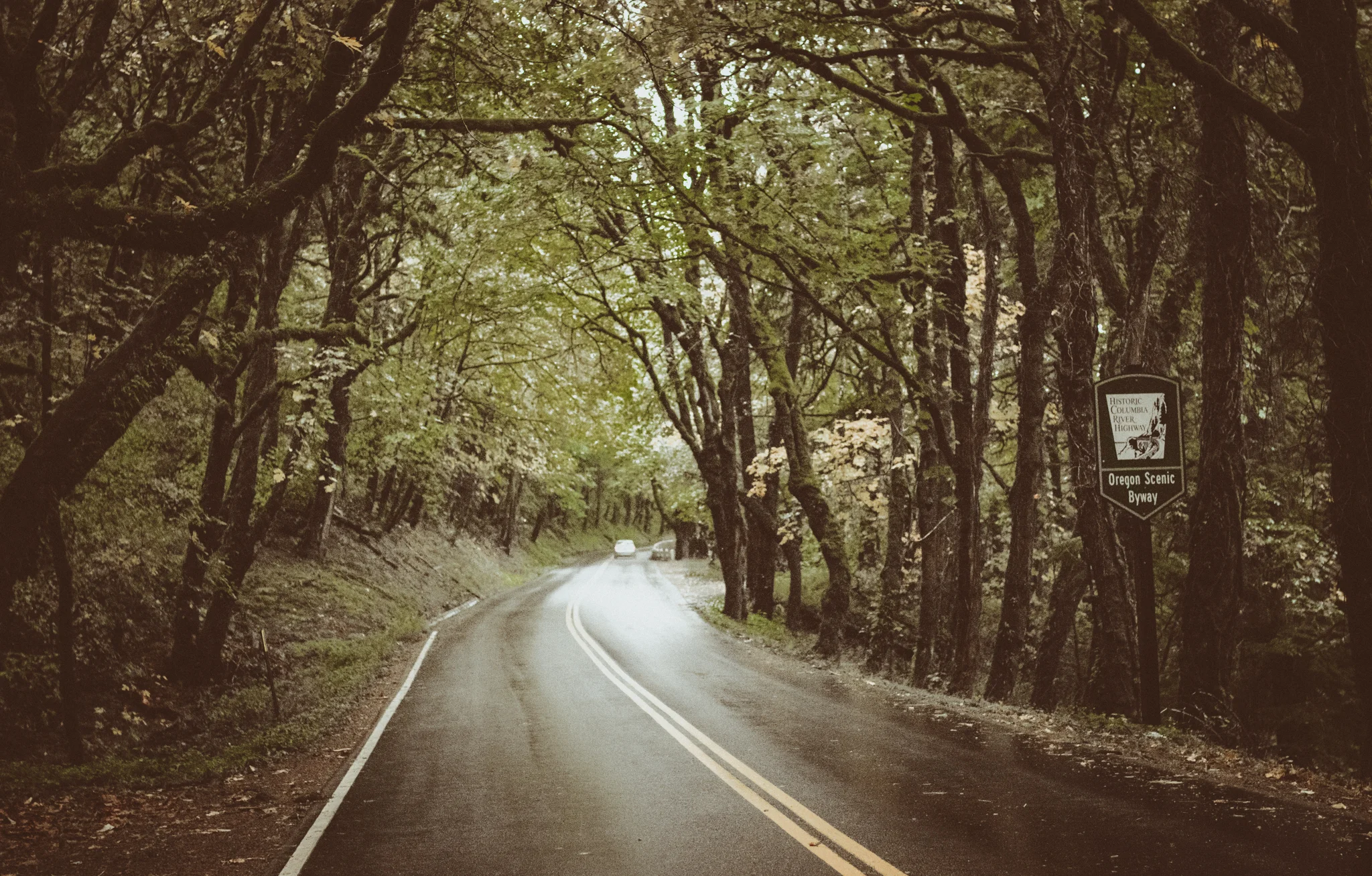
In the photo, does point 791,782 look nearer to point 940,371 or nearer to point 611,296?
point 940,371

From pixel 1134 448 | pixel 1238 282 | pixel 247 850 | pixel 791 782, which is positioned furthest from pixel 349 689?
pixel 1238 282

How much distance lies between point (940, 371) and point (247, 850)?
1315 centimetres

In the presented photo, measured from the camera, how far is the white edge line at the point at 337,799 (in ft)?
21.7

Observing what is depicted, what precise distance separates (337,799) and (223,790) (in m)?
1.90

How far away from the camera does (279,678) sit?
17.1 metres

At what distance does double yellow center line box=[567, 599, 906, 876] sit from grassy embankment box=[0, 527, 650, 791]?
4.12m

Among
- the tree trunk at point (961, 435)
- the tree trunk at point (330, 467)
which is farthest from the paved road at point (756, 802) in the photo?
the tree trunk at point (330, 467)

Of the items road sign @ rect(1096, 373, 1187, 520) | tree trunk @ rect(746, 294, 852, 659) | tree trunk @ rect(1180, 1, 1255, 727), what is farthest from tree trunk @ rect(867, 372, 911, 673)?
road sign @ rect(1096, 373, 1187, 520)

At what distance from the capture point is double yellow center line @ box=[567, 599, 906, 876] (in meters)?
Result: 5.86

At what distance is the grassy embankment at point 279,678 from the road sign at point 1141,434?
9.22 metres

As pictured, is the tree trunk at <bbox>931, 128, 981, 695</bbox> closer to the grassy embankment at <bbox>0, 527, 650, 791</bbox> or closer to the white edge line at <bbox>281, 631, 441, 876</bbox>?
the white edge line at <bbox>281, 631, 441, 876</bbox>

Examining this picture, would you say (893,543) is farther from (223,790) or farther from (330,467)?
(223,790)

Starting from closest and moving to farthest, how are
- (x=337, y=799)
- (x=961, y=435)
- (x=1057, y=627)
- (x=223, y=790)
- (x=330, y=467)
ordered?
(x=337, y=799)
(x=223, y=790)
(x=961, y=435)
(x=1057, y=627)
(x=330, y=467)

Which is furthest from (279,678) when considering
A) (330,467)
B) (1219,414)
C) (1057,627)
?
(1219,414)
